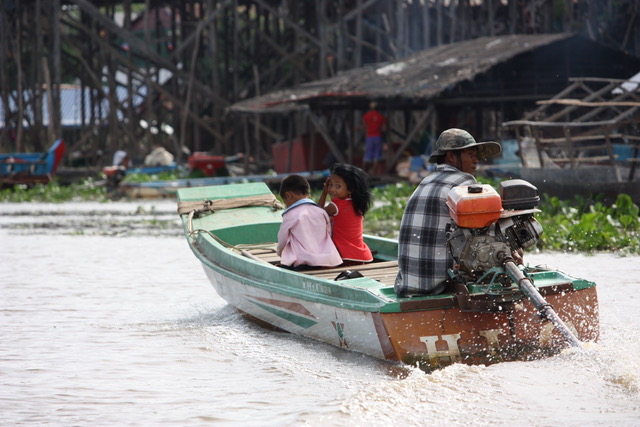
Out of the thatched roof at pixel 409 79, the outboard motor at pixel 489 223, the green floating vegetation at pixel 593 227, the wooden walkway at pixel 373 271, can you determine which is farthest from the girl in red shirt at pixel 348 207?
the thatched roof at pixel 409 79

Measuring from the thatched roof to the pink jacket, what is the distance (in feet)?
33.6

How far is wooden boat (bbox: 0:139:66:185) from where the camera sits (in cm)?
2177

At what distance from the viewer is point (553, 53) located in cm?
1895

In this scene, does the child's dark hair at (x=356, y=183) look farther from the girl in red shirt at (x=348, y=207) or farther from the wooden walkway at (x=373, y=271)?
the wooden walkway at (x=373, y=271)

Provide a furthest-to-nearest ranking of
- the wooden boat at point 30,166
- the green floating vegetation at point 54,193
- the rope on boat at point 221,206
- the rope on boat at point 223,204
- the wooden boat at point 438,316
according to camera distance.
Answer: the wooden boat at point 30,166 → the green floating vegetation at point 54,193 → the rope on boat at point 223,204 → the rope on boat at point 221,206 → the wooden boat at point 438,316

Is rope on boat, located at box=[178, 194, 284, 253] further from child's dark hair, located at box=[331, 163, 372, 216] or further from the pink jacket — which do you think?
child's dark hair, located at box=[331, 163, 372, 216]

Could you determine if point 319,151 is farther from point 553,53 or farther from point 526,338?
point 526,338

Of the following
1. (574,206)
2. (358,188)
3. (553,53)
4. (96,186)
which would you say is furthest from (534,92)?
(358,188)

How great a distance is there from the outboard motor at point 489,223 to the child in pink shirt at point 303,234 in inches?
66.1

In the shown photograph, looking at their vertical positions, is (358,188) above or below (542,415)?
above

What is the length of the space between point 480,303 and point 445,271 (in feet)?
1.26

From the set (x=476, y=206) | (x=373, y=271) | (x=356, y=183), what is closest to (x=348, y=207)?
(x=356, y=183)

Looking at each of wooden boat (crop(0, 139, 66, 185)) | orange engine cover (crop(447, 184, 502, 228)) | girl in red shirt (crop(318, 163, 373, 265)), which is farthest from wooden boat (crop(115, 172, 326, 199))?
orange engine cover (crop(447, 184, 502, 228))

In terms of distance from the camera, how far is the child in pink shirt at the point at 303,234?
6.75 metres
